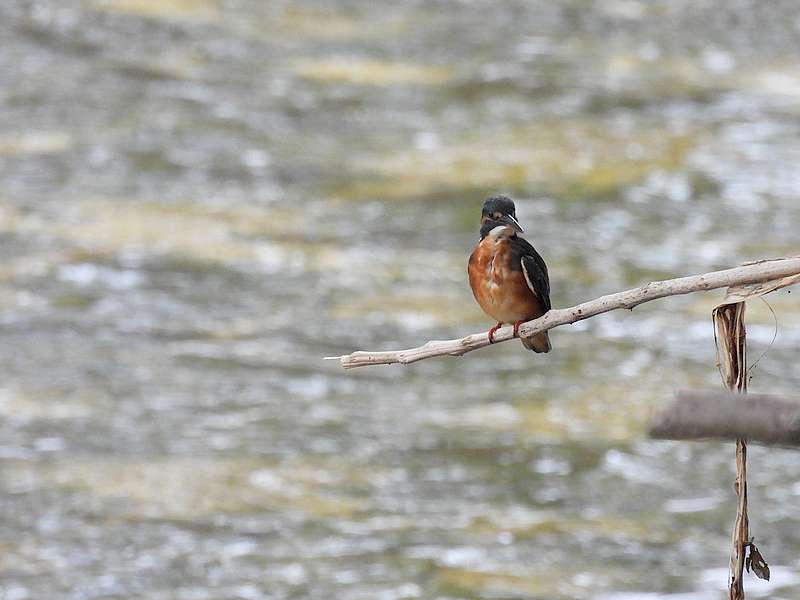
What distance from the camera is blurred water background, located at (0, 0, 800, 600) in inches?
342

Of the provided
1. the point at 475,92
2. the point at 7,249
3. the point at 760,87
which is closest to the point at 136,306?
the point at 7,249

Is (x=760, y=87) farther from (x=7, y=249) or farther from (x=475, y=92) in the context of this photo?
(x=7, y=249)

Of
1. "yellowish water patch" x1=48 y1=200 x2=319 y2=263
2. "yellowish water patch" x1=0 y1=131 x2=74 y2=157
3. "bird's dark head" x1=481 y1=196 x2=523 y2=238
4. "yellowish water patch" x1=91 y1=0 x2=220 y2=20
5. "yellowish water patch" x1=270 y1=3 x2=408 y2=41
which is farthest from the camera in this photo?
"yellowish water patch" x1=91 y1=0 x2=220 y2=20

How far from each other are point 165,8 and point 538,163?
590 centimetres

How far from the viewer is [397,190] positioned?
14758mm

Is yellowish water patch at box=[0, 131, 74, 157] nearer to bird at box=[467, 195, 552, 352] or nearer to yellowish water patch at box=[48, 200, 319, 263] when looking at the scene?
yellowish water patch at box=[48, 200, 319, 263]

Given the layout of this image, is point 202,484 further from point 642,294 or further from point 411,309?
point 642,294

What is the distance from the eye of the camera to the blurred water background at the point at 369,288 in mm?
→ 8680

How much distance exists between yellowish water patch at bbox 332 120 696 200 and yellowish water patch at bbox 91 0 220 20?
14.7 feet

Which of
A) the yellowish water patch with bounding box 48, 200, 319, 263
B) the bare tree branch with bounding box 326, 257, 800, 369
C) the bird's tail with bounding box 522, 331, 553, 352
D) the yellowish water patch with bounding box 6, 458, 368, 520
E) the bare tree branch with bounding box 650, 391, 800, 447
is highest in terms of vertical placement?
the yellowish water patch with bounding box 48, 200, 319, 263

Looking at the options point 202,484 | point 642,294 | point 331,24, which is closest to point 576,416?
point 202,484

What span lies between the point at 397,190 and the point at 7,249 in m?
3.54

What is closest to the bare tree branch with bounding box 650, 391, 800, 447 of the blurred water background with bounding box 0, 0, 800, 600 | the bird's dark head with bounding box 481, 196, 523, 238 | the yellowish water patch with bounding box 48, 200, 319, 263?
the bird's dark head with bounding box 481, 196, 523, 238

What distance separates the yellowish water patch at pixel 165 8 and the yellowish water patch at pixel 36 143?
320cm
